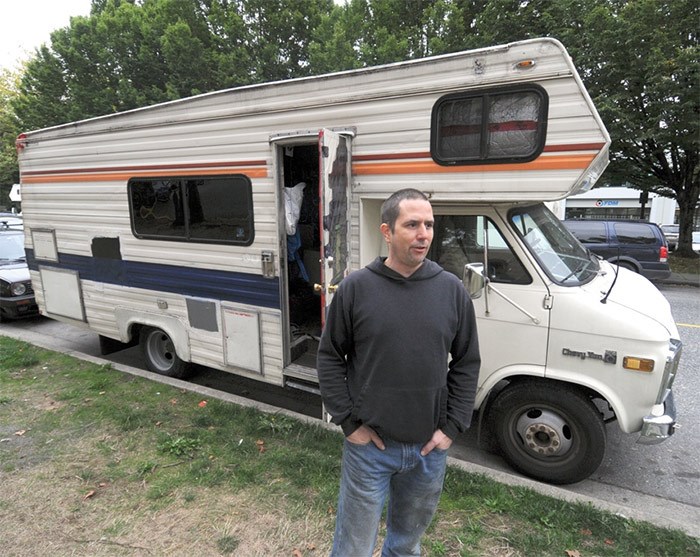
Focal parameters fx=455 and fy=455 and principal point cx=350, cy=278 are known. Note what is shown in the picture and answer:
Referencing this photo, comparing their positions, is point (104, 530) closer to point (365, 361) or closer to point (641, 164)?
point (365, 361)

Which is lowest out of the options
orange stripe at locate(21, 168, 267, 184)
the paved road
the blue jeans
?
the paved road

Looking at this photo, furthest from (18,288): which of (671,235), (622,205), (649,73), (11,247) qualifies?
(622,205)

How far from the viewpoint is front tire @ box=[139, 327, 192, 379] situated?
5164 mm

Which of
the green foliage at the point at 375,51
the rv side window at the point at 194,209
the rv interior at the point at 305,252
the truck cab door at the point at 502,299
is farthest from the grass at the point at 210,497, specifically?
the green foliage at the point at 375,51

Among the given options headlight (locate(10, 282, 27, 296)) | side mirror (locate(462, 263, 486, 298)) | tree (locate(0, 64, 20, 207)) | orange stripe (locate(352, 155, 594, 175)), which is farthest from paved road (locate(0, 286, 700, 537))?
tree (locate(0, 64, 20, 207))

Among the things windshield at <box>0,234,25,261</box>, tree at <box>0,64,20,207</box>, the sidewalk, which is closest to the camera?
windshield at <box>0,234,25,261</box>

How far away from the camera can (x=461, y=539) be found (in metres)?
2.57

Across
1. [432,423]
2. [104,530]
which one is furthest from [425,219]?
[104,530]

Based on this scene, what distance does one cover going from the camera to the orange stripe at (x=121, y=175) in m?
4.04

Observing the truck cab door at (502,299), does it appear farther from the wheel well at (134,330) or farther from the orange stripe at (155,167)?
the wheel well at (134,330)

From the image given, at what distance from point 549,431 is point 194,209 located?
3.62 metres

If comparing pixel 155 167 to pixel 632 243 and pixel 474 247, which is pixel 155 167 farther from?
pixel 632 243

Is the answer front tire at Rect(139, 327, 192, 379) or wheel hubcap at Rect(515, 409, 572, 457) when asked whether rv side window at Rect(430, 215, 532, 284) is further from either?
front tire at Rect(139, 327, 192, 379)

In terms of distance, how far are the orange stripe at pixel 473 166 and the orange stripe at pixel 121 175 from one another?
1009 millimetres
